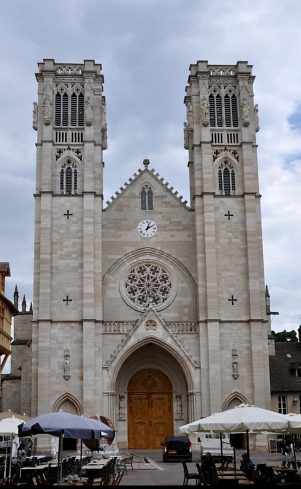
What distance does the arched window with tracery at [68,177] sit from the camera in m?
44.2

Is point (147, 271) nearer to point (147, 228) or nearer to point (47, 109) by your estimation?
point (147, 228)

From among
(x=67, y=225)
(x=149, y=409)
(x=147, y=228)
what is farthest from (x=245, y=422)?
(x=147, y=228)

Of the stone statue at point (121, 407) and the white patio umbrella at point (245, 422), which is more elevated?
the stone statue at point (121, 407)

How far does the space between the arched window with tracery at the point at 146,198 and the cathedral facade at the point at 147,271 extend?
71mm

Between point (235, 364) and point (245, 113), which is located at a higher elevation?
point (245, 113)

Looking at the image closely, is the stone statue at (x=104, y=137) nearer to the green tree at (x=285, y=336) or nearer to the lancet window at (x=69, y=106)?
the lancet window at (x=69, y=106)

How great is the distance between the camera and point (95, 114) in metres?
45.3

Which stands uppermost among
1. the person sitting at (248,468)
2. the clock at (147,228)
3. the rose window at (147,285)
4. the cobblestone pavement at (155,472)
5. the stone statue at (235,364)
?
the clock at (147,228)

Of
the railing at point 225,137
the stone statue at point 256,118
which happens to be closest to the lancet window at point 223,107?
the railing at point 225,137

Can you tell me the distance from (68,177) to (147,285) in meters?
8.36

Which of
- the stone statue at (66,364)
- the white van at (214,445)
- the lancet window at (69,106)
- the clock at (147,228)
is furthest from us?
the lancet window at (69,106)

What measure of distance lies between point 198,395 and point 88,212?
41.7 ft

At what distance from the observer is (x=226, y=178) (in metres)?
45.1

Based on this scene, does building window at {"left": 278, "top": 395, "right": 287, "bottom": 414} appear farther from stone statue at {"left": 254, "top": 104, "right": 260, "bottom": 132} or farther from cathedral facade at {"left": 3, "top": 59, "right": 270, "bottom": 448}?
stone statue at {"left": 254, "top": 104, "right": 260, "bottom": 132}
